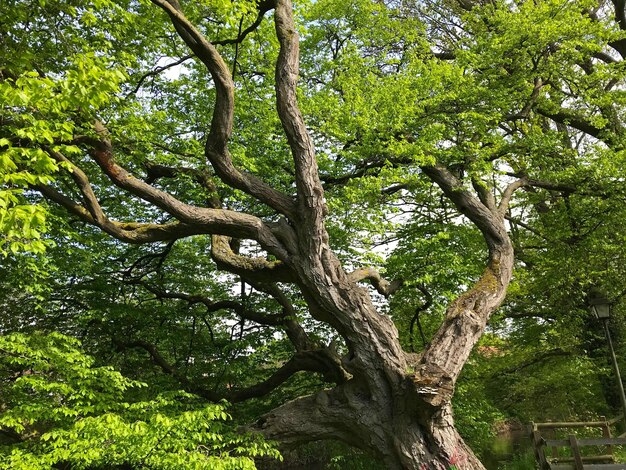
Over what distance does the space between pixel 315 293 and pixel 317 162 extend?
3.40 m

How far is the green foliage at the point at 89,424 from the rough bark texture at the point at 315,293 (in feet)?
4.49

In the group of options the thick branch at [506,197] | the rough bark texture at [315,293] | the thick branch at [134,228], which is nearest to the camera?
the rough bark texture at [315,293]

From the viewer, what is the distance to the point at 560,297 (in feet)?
42.7

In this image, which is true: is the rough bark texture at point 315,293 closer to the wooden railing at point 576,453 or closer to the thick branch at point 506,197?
the wooden railing at point 576,453

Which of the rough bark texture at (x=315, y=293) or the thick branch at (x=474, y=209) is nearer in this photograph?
the rough bark texture at (x=315, y=293)

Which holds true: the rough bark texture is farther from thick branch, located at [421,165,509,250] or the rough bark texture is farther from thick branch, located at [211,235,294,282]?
thick branch, located at [421,165,509,250]

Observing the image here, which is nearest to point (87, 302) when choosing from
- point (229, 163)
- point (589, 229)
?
point (229, 163)

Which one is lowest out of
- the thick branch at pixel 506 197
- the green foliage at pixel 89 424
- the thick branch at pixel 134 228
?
the green foliage at pixel 89 424

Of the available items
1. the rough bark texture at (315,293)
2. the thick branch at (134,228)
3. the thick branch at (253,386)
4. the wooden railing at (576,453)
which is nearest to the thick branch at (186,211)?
the rough bark texture at (315,293)

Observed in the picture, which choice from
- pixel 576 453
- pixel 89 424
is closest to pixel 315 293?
pixel 89 424

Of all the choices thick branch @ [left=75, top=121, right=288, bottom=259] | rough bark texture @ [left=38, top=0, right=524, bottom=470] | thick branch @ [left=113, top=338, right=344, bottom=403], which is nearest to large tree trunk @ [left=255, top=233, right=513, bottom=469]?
rough bark texture @ [left=38, top=0, right=524, bottom=470]

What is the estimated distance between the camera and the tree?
22.2ft

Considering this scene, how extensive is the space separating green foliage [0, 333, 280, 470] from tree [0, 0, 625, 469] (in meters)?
1.71

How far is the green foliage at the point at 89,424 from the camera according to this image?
5.52 m
